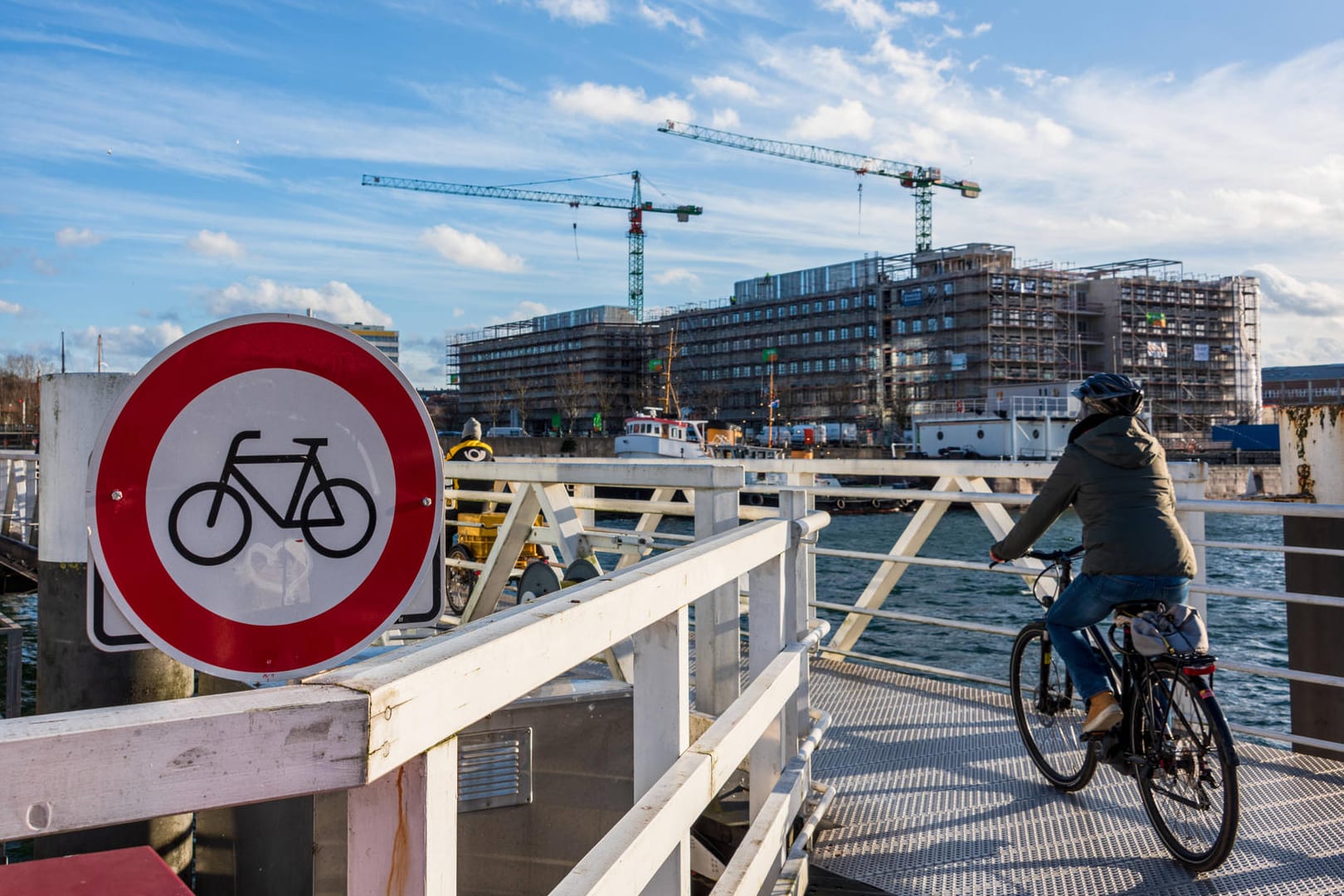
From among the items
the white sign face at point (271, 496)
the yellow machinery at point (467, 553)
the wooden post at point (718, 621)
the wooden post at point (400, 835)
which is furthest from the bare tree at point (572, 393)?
the wooden post at point (400, 835)

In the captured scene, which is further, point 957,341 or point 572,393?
point 572,393

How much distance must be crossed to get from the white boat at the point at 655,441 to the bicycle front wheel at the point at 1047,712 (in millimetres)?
42618

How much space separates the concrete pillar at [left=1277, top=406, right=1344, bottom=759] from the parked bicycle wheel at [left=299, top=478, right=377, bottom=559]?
4531mm

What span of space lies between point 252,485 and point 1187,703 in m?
3.07

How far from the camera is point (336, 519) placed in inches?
64.4

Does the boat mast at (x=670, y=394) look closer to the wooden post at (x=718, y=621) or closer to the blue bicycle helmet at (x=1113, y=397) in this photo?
the wooden post at (x=718, y=621)

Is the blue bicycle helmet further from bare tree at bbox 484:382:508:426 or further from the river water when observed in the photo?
bare tree at bbox 484:382:508:426

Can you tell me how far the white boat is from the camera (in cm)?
4875

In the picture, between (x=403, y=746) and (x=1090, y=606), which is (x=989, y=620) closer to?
(x=1090, y=606)

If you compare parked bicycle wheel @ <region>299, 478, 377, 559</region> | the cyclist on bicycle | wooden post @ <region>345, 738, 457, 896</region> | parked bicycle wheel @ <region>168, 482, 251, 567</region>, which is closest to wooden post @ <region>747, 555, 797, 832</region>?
the cyclist on bicycle

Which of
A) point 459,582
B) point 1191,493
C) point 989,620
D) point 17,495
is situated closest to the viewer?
point 1191,493

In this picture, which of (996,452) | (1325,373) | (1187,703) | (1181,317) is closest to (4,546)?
(1187,703)

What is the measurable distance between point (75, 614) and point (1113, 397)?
11.5ft

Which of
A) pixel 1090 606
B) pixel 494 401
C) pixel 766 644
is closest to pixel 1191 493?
pixel 1090 606
